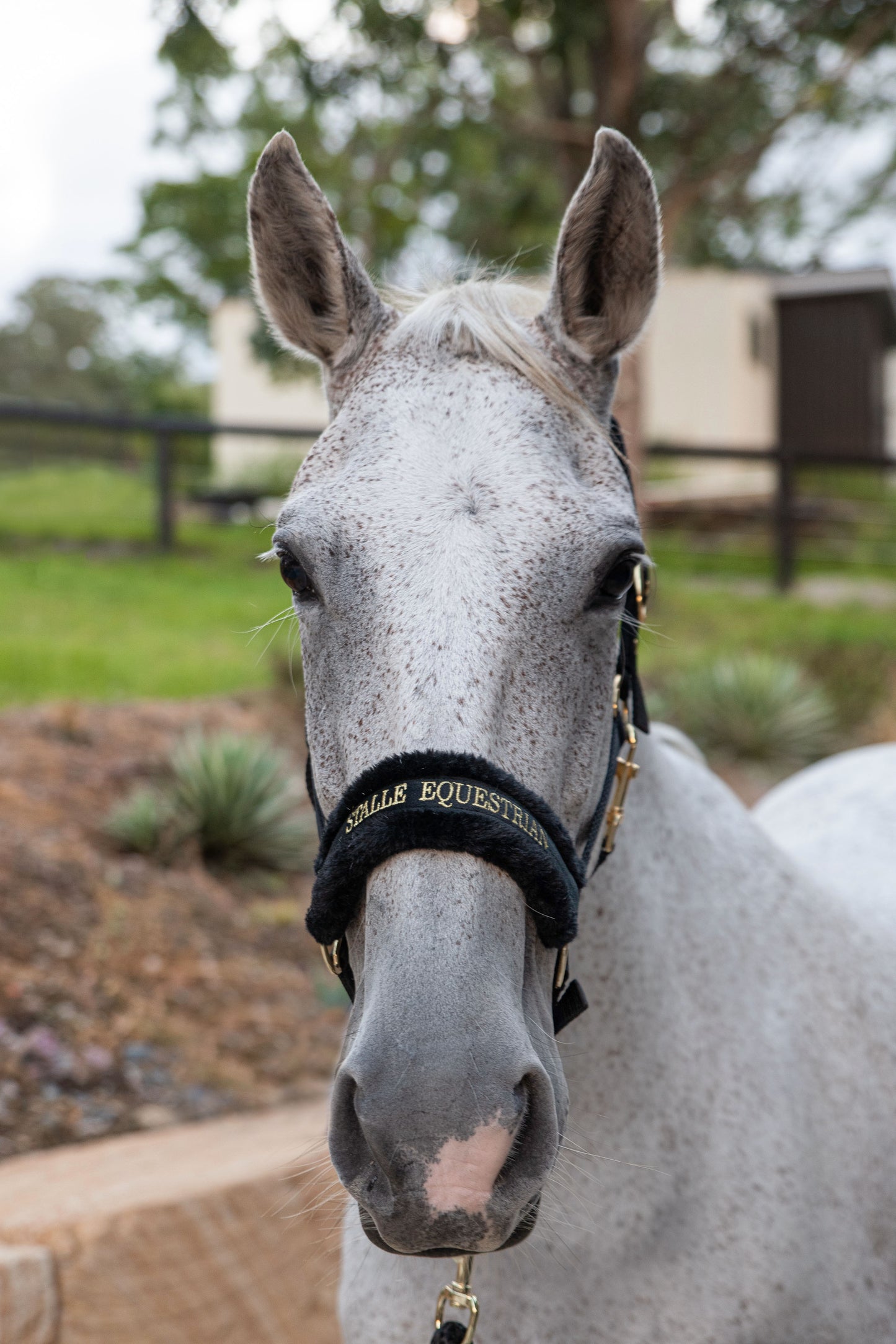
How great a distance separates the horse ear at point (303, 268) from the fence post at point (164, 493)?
9.74 metres

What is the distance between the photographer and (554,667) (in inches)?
56.9

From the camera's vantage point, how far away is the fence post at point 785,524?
40.9ft

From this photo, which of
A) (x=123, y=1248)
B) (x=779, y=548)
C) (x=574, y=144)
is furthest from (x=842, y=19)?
(x=123, y=1248)

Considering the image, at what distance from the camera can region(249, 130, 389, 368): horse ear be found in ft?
5.74

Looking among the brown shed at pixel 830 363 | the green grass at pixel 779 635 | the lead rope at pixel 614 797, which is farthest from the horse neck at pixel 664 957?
the brown shed at pixel 830 363

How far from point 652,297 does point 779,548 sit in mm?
11429

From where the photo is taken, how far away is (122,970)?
4395 mm

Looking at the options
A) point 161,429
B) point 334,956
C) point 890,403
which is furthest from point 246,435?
point 890,403

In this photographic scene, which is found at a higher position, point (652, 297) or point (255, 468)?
point (652, 297)

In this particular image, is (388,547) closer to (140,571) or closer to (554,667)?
(554,667)

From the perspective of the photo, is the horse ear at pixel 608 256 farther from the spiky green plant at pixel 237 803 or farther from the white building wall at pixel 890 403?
the white building wall at pixel 890 403

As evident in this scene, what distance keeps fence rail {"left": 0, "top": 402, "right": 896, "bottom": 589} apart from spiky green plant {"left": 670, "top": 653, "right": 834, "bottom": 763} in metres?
4.34

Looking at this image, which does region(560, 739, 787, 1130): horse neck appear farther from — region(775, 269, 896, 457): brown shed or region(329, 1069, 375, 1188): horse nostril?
region(775, 269, 896, 457): brown shed

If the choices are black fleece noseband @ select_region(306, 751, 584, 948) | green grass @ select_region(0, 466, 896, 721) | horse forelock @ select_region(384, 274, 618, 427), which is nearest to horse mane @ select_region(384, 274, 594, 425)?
horse forelock @ select_region(384, 274, 618, 427)
